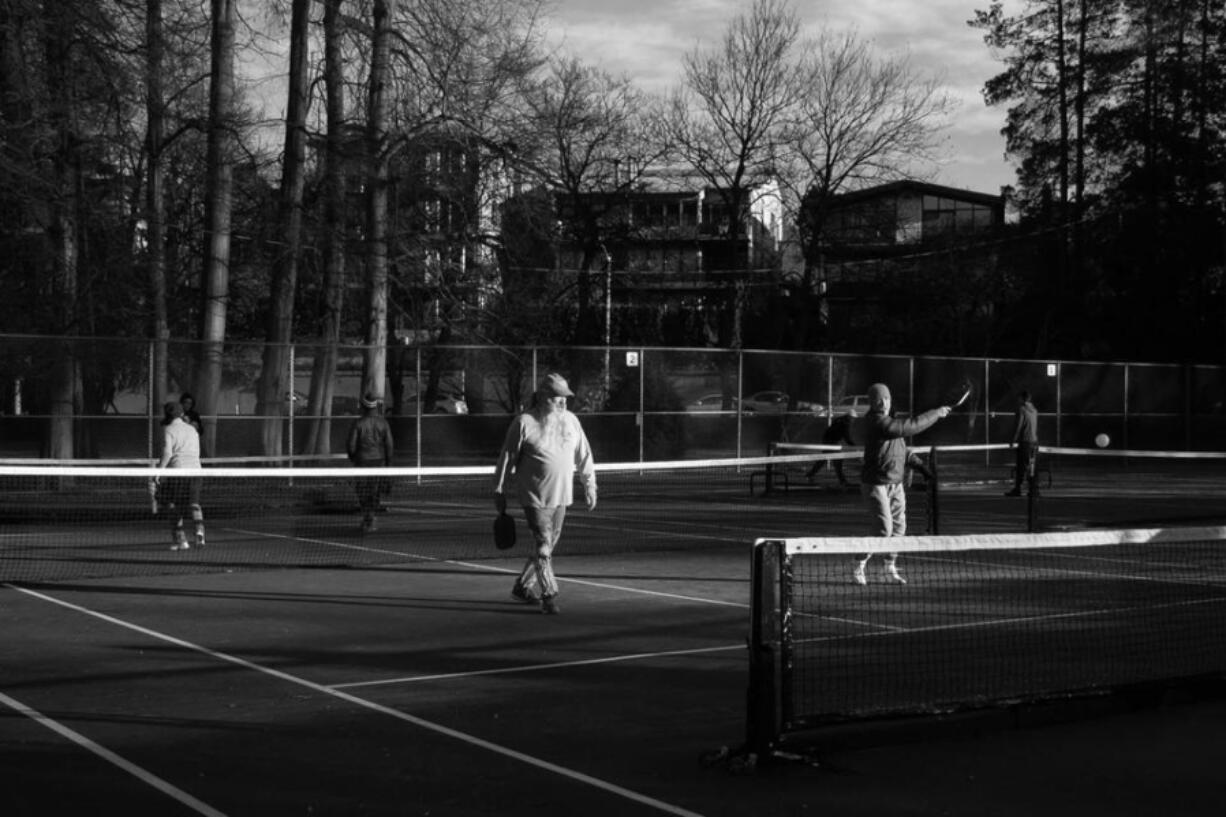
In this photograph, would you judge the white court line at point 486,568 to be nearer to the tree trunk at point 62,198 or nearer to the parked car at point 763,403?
the tree trunk at point 62,198

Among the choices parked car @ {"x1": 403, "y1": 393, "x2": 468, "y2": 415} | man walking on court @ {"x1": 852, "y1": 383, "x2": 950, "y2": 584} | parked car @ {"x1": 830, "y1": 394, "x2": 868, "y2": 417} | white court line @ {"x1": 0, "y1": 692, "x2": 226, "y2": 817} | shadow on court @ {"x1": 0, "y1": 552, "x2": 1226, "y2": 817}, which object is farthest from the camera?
parked car @ {"x1": 830, "y1": 394, "x2": 868, "y2": 417}

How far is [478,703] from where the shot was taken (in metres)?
8.89

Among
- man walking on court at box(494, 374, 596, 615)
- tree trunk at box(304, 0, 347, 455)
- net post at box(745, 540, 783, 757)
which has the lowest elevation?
net post at box(745, 540, 783, 757)

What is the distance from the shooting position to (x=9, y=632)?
1148 cm

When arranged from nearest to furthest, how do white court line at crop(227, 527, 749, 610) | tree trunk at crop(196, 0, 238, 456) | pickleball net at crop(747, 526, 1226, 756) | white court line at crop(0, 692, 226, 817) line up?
white court line at crop(0, 692, 226, 817) < pickleball net at crop(747, 526, 1226, 756) < white court line at crop(227, 527, 749, 610) < tree trunk at crop(196, 0, 238, 456)

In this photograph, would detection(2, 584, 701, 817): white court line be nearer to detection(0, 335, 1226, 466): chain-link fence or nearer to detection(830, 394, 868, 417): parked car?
detection(0, 335, 1226, 466): chain-link fence

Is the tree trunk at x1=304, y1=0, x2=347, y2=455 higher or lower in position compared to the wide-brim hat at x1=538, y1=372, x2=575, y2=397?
higher

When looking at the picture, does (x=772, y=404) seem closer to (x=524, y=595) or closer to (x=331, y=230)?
(x=331, y=230)

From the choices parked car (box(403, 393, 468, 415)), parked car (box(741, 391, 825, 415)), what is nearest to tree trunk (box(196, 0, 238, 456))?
parked car (box(403, 393, 468, 415))

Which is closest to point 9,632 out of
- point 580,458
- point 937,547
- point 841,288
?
point 580,458

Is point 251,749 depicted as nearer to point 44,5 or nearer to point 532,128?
point 44,5

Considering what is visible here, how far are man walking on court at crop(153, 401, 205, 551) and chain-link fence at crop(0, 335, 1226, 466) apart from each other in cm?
696

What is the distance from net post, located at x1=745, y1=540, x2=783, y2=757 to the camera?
287 inches

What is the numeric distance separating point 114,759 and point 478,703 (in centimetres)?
216
